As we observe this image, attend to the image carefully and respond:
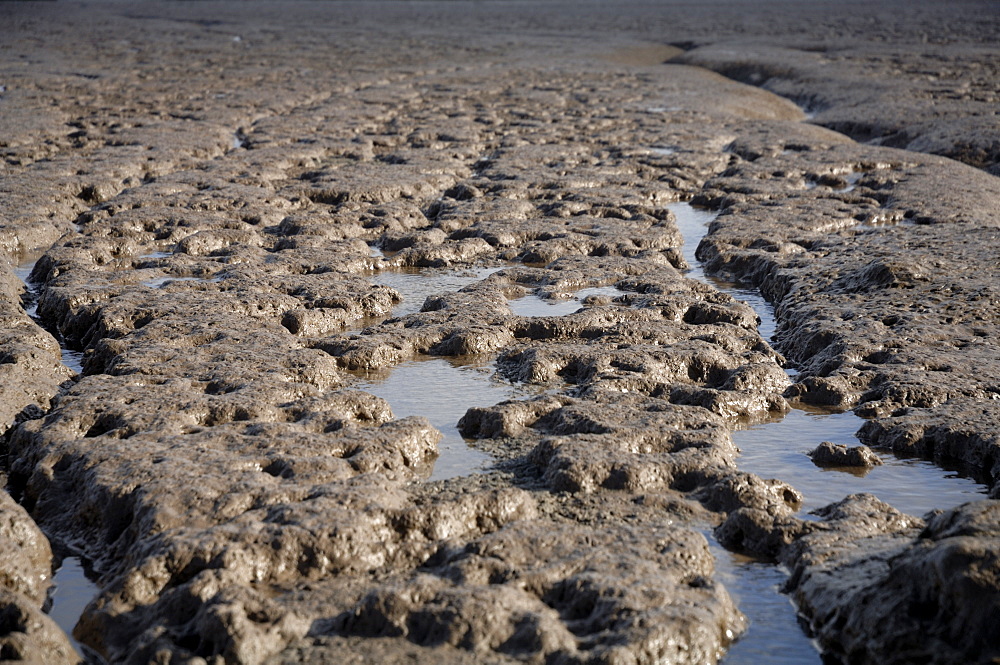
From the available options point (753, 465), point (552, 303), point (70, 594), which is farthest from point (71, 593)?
point (552, 303)

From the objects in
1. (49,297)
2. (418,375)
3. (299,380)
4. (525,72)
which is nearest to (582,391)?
(418,375)

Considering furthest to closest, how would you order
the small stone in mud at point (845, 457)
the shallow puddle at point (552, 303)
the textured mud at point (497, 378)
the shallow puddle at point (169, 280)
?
1. the shallow puddle at point (169, 280)
2. the shallow puddle at point (552, 303)
3. the small stone in mud at point (845, 457)
4. the textured mud at point (497, 378)

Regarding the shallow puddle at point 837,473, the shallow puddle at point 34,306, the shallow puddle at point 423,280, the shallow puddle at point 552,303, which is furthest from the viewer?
the shallow puddle at point 423,280

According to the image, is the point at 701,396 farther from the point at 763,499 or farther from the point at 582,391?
the point at 763,499

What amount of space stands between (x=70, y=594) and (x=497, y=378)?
10.2 ft

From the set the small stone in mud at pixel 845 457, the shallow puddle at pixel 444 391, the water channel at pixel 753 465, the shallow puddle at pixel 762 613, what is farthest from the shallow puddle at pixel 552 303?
the shallow puddle at pixel 762 613

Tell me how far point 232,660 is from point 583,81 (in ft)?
70.4

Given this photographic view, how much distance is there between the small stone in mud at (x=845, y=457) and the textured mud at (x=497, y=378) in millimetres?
276

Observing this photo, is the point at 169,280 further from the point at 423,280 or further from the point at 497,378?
the point at 497,378

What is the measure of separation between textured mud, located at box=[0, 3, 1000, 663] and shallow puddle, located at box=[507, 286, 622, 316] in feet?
0.28

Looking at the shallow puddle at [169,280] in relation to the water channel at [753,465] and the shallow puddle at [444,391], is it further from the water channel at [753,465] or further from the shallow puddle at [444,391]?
the shallow puddle at [444,391]

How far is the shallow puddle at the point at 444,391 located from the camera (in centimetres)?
563

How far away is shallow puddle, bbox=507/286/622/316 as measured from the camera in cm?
796

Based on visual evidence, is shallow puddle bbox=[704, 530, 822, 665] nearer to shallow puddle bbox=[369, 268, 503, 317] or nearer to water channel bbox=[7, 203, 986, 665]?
water channel bbox=[7, 203, 986, 665]
